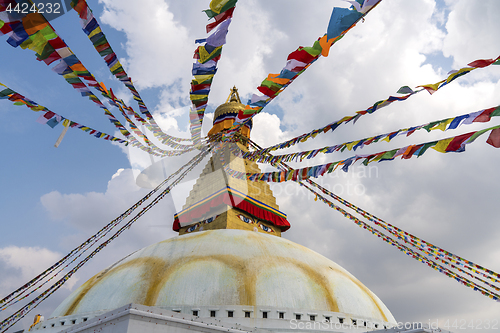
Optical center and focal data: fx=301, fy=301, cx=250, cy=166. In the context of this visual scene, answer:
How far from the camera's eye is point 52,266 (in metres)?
8.83

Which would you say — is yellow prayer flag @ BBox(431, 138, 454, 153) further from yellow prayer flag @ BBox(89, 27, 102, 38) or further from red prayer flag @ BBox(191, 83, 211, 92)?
yellow prayer flag @ BBox(89, 27, 102, 38)

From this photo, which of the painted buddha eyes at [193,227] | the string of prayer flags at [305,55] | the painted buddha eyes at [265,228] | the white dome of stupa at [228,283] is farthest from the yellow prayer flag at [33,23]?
the painted buddha eyes at [265,228]

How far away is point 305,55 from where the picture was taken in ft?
15.2

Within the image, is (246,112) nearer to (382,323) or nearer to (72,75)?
(72,75)

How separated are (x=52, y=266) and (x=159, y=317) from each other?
5.44 metres

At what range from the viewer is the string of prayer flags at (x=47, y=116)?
20.4ft

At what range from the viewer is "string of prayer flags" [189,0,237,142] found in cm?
413

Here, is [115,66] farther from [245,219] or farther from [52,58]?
[245,219]

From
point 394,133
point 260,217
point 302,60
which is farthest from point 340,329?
point 260,217

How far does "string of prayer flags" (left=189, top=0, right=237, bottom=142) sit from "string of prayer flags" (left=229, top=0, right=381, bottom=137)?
91 centimetres

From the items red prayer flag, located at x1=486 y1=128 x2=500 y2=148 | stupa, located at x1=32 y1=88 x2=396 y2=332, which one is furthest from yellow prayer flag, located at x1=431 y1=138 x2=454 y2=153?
stupa, located at x1=32 y1=88 x2=396 y2=332

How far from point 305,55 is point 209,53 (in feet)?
5.20

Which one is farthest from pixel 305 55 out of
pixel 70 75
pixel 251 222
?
pixel 251 222

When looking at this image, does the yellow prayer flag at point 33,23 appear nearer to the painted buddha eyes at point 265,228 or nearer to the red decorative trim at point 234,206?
the red decorative trim at point 234,206
